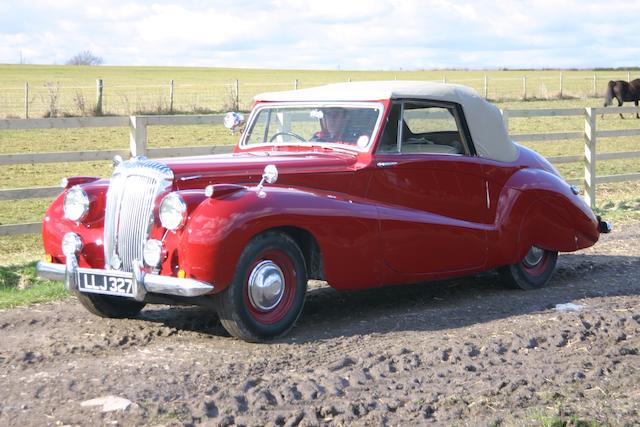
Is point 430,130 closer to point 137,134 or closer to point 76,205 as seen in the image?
point 76,205

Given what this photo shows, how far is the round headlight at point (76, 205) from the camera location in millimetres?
6219

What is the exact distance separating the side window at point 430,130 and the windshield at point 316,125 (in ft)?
0.99

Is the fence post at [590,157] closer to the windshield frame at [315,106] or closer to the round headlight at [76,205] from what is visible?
the windshield frame at [315,106]

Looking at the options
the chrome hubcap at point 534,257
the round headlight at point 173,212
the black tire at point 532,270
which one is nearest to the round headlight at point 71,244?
the round headlight at point 173,212

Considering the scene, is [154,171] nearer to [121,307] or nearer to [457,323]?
[121,307]

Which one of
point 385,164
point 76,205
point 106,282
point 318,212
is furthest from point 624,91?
point 106,282

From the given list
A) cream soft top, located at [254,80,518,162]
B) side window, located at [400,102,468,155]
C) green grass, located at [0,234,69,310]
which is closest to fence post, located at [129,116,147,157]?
green grass, located at [0,234,69,310]

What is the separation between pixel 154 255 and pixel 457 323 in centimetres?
223

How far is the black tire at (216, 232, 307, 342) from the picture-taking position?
573 centimetres

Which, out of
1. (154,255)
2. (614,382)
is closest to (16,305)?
(154,255)

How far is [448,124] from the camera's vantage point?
7.46 meters

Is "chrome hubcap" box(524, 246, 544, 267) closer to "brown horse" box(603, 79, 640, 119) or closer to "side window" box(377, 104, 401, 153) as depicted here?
"side window" box(377, 104, 401, 153)

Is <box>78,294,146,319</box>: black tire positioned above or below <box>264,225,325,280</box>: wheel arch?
below

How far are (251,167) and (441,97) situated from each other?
186 cm
